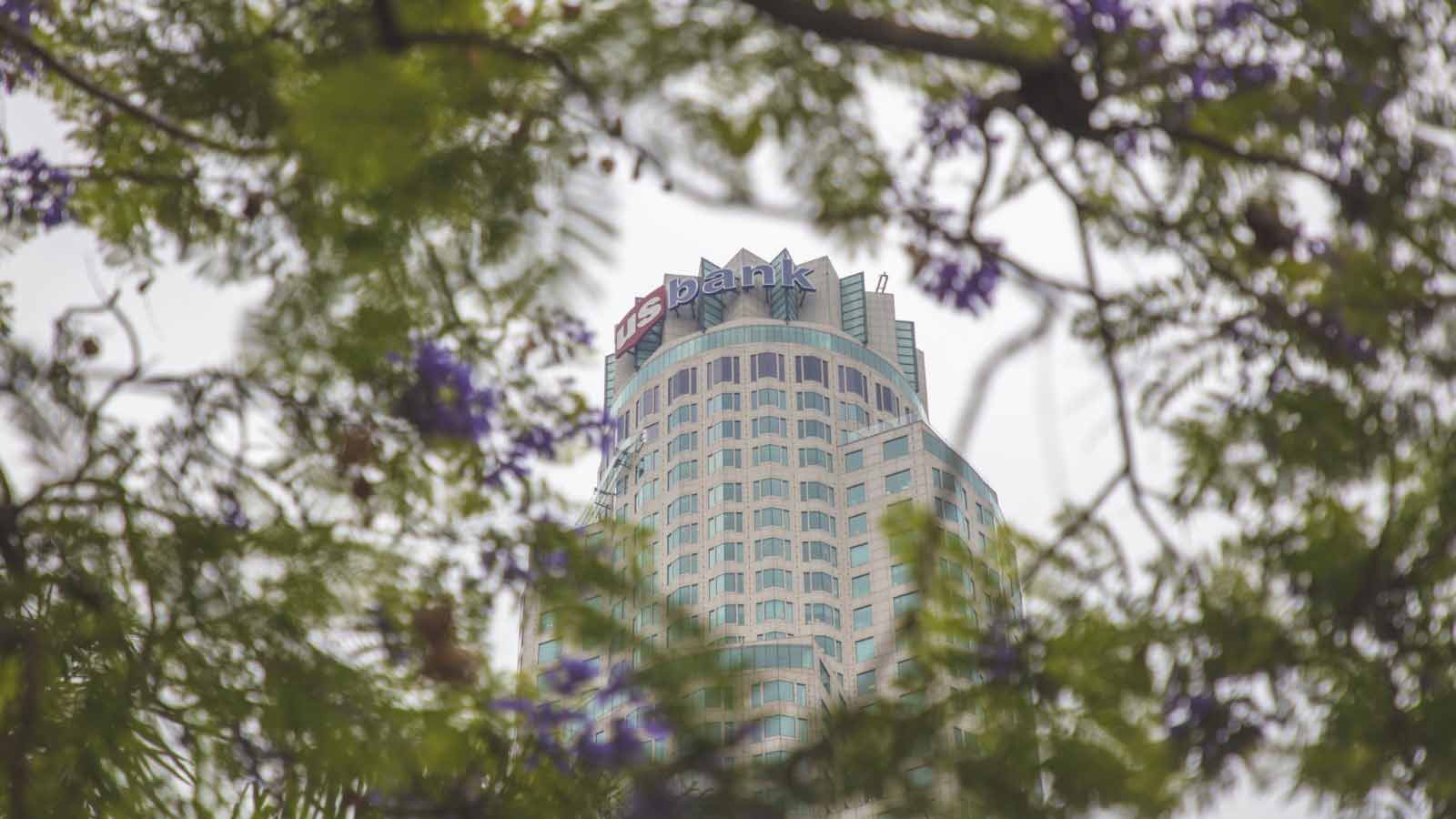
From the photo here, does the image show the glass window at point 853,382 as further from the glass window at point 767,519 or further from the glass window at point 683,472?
the glass window at point 683,472

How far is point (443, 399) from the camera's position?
2.81m

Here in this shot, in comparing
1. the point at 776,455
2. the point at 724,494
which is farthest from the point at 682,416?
the point at 776,455

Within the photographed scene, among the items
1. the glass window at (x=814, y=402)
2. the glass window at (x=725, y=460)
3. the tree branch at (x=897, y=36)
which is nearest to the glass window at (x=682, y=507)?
the glass window at (x=725, y=460)

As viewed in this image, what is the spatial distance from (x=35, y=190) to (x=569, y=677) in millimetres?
1904

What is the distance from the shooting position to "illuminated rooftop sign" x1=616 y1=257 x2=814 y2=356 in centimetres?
6200

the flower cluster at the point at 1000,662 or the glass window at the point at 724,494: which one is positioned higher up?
the glass window at the point at 724,494

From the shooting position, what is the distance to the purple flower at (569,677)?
2.45 metres

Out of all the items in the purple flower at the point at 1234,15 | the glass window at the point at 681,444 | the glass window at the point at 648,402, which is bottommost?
the purple flower at the point at 1234,15

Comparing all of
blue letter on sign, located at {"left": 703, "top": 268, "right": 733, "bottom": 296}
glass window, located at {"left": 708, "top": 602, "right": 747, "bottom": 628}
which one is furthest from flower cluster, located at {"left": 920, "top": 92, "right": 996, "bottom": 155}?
Result: blue letter on sign, located at {"left": 703, "top": 268, "right": 733, "bottom": 296}

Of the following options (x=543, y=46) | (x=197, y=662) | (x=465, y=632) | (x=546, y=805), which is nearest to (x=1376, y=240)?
(x=543, y=46)

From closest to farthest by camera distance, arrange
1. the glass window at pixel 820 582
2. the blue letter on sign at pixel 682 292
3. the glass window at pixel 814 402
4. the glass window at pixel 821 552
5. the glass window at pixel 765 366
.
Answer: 1. the glass window at pixel 820 582
2. the glass window at pixel 821 552
3. the glass window at pixel 814 402
4. the glass window at pixel 765 366
5. the blue letter on sign at pixel 682 292

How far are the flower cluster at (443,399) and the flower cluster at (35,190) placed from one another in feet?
3.76

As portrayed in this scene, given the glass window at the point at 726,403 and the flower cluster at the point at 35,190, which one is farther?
the glass window at the point at 726,403

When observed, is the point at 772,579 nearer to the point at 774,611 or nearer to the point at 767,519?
the point at 774,611
